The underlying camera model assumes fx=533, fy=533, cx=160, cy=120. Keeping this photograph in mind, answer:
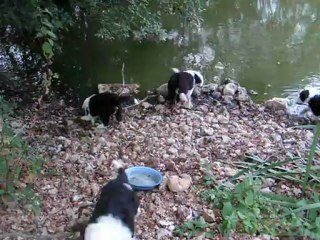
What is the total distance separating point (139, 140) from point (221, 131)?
2.77 feet

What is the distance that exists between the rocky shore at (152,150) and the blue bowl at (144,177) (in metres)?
0.06

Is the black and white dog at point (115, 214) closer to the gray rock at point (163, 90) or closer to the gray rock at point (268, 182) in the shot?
the gray rock at point (268, 182)

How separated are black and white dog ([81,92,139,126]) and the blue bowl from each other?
49.3 inches

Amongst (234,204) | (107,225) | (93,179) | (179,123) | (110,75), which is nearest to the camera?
(107,225)

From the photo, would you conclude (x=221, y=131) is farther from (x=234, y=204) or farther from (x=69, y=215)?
(x=69, y=215)

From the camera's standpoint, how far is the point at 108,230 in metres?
3.11

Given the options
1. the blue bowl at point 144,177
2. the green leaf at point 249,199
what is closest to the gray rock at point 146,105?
the blue bowl at point 144,177

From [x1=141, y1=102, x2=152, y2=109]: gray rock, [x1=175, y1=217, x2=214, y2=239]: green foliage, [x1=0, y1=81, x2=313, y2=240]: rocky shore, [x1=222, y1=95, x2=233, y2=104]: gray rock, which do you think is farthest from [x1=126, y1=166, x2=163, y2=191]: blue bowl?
[x1=222, y1=95, x2=233, y2=104]: gray rock

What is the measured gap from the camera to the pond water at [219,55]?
22.2 ft

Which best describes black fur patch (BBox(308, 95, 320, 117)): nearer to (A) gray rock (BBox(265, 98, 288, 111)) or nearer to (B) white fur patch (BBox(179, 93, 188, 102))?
(A) gray rock (BBox(265, 98, 288, 111))

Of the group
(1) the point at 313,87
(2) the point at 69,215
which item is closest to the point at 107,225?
(2) the point at 69,215

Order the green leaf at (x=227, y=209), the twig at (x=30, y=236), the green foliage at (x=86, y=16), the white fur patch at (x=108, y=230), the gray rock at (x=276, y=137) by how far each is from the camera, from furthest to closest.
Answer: the gray rock at (x=276, y=137), the green foliage at (x=86, y=16), the green leaf at (x=227, y=209), the twig at (x=30, y=236), the white fur patch at (x=108, y=230)

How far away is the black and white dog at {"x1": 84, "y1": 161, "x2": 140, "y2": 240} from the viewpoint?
122 inches

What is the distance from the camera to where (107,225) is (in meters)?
3.15
